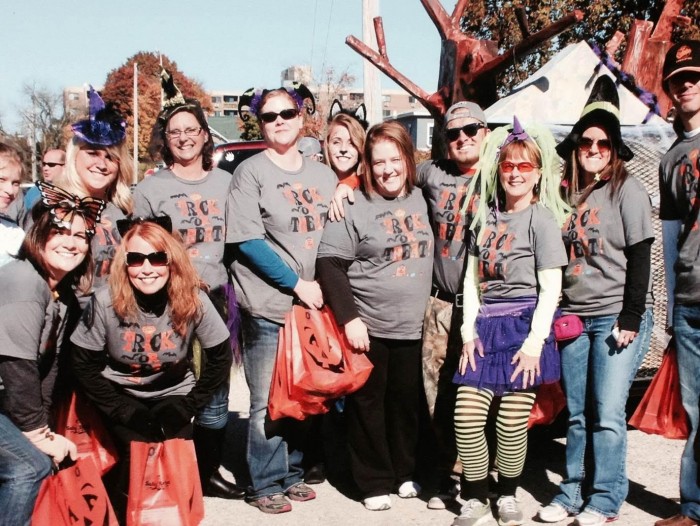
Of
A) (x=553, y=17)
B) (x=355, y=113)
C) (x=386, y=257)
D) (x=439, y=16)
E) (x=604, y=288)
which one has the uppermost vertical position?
(x=553, y=17)

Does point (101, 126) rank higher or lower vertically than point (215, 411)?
higher

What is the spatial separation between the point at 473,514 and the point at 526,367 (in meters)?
0.79

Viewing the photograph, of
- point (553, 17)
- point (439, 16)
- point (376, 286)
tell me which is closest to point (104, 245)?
point (376, 286)

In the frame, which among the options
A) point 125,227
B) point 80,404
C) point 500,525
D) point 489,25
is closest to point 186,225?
point 125,227

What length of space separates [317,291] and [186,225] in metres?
0.76

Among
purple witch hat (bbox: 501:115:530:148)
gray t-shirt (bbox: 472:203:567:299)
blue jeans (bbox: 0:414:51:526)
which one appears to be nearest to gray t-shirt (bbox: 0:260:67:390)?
blue jeans (bbox: 0:414:51:526)

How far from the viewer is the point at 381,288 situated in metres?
3.81

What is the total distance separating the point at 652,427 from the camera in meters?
3.69

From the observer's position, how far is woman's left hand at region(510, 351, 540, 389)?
349cm

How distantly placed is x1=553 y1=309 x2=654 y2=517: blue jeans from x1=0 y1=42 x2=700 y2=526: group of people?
0.01 m

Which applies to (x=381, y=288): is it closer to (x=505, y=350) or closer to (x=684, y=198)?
(x=505, y=350)

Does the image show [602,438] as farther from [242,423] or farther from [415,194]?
[242,423]

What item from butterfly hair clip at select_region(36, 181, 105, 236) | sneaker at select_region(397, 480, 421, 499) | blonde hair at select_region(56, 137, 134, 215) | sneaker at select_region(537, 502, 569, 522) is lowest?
sneaker at select_region(397, 480, 421, 499)

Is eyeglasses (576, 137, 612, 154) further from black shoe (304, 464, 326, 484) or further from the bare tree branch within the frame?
the bare tree branch
